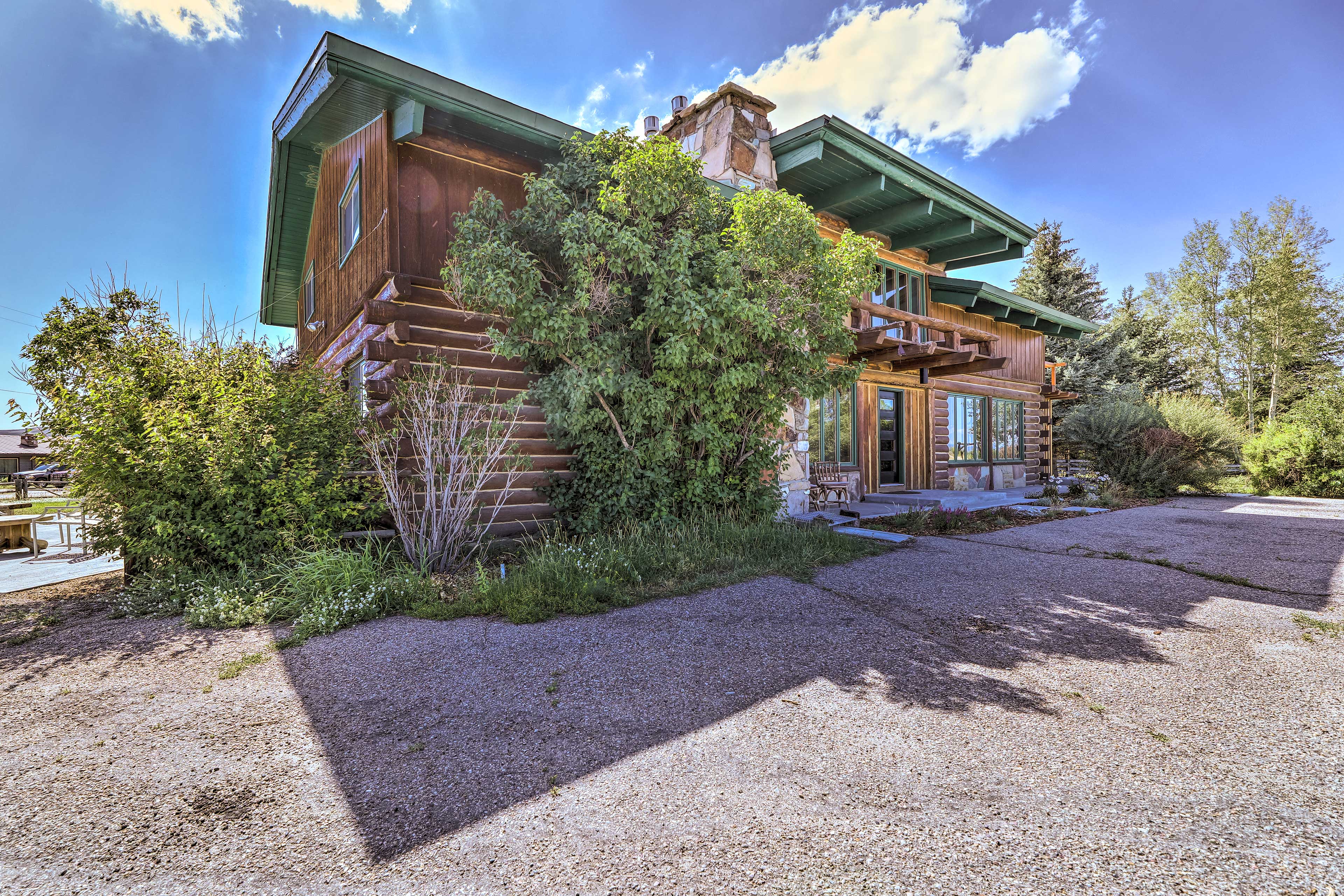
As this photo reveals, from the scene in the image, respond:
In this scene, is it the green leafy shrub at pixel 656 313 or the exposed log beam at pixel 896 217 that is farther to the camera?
the exposed log beam at pixel 896 217

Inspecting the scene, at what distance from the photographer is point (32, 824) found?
198 centimetres

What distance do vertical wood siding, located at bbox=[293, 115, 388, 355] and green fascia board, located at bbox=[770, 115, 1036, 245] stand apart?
5.88m

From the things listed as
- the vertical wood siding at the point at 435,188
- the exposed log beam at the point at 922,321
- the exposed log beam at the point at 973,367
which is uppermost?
the vertical wood siding at the point at 435,188

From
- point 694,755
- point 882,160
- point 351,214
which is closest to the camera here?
point 694,755

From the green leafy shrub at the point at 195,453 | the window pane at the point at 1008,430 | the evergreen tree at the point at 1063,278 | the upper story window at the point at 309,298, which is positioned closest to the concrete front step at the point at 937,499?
the window pane at the point at 1008,430

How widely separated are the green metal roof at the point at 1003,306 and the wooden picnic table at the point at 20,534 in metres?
16.2

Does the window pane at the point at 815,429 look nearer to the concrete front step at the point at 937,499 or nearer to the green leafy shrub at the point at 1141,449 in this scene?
the concrete front step at the point at 937,499

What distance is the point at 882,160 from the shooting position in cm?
958

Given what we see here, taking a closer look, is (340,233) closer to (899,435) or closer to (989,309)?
(899,435)

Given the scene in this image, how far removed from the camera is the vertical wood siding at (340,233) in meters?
7.07

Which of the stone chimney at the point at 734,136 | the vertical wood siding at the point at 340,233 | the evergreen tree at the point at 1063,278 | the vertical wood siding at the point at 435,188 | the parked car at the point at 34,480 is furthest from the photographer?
→ the evergreen tree at the point at 1063,278

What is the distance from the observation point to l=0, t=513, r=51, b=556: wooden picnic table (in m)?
7.86

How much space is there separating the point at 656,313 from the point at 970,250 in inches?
390

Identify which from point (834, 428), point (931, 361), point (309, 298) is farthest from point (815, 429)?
point (309, 298)
